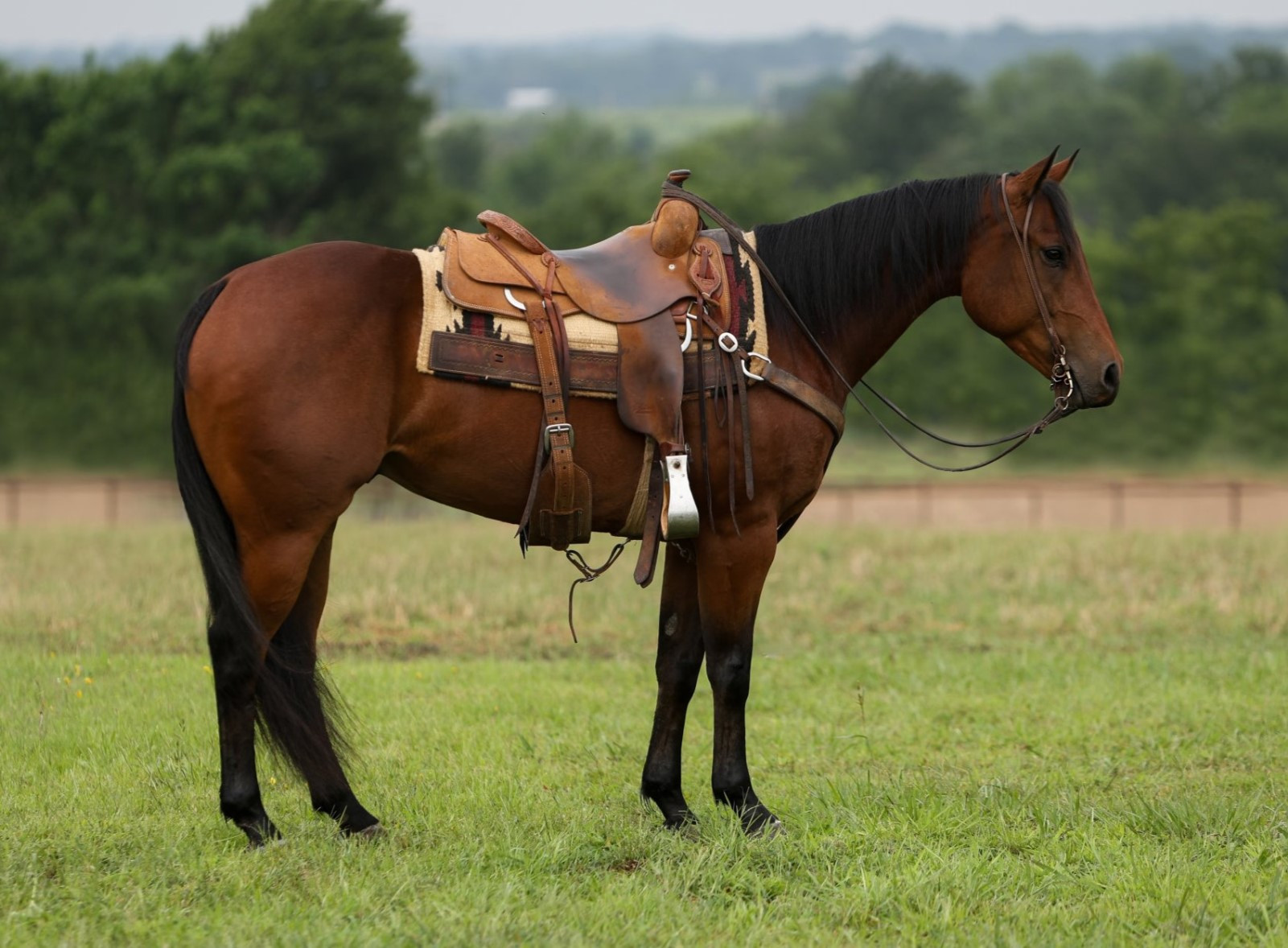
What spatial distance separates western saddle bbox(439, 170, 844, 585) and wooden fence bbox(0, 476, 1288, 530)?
1667 cm

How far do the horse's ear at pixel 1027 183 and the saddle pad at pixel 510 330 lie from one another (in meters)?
1.05

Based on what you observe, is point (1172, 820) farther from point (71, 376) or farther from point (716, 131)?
point (716, 131)

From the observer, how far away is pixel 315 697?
5305mm

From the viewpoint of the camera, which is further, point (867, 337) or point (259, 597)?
point (867, 337)

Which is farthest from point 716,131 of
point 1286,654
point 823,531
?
point 1286,654

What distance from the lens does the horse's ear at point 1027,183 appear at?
5.38 m

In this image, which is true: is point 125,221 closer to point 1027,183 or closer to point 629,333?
point 629,333

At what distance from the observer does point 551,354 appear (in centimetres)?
516

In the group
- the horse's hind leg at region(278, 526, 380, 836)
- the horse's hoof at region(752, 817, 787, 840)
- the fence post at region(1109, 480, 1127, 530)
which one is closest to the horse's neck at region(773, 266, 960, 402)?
the horse's hoof at region(752, 817, 787, 840)

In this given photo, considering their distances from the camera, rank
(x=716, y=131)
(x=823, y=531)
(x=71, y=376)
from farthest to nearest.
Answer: (x=716, y=131) → (x=71, y=376) → (x=823, y=531)

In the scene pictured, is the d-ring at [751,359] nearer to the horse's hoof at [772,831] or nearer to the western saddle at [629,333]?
the western saddle at [629,333]

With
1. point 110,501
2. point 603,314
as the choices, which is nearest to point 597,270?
point 603,314

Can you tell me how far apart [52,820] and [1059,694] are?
5309mm

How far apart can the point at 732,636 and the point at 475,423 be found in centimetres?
122
